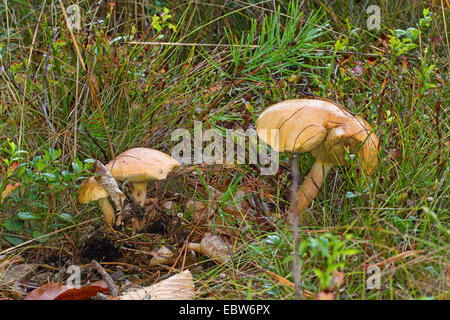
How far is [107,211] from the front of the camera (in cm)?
191

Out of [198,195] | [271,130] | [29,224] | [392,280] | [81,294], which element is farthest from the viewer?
[198,195]

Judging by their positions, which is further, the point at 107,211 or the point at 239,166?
the point at 239,166

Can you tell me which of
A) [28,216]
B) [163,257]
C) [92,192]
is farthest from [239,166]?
[28,216]

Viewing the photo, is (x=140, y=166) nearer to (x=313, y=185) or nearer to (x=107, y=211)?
(x=107, y=211)

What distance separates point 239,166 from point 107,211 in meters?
0.63

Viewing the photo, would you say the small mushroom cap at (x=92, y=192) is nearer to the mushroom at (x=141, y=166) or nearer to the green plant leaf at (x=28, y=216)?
the mushroom at (x=141, y=166)

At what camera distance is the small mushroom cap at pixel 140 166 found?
5.73 feet

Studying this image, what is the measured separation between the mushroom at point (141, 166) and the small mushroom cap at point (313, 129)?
1.22 feet

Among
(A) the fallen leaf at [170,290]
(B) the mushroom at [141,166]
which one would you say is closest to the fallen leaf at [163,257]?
(A) the fallen leaf at [170,290]

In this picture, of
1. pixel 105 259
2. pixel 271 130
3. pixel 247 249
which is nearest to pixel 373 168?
pixel 271 130

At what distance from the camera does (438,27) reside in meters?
2.91

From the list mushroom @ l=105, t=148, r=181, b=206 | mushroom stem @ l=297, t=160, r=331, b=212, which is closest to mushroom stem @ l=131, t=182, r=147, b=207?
mushroom @ l=105, t=148, r=181, b=206
